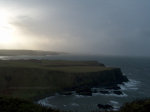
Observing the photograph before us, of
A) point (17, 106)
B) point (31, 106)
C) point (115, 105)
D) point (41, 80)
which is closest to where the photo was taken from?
point (31, 106)

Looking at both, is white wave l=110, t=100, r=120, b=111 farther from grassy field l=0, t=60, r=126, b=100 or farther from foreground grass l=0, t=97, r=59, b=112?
foreground grass l=0, t=97, r=59, b=112

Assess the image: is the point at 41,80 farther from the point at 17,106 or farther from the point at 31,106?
the point at 31,106

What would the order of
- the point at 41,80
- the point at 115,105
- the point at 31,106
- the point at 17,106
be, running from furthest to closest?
the point at 41,80
the point at 115,105
the point at 17,106
the point at 31,106

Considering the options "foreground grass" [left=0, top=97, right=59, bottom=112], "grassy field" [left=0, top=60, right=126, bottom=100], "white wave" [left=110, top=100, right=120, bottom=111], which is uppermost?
"foreground grass" [left=0, top=97, right=59, bottom=112]

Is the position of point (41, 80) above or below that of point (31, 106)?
below

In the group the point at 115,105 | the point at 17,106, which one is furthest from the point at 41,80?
the point at 17,106

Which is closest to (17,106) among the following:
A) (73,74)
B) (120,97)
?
(120,97)

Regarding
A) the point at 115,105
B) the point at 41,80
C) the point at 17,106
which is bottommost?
the point at 115,105

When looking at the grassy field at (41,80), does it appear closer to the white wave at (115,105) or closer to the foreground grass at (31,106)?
the white wave at (115,105)

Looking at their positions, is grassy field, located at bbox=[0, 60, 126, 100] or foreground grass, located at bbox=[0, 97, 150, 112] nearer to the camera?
foreground grass, located at bbox=[0, 97, 150, 112]

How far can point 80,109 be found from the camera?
44.1 metres

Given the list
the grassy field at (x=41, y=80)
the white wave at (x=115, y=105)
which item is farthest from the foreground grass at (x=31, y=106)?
the grassy field at (x=41, y=80)

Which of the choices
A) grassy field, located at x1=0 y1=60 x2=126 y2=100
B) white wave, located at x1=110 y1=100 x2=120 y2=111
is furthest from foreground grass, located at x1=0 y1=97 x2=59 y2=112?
grassy field, located at x1=0 y1=60 x2=126 y2=100

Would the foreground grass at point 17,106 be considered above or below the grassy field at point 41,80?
above
